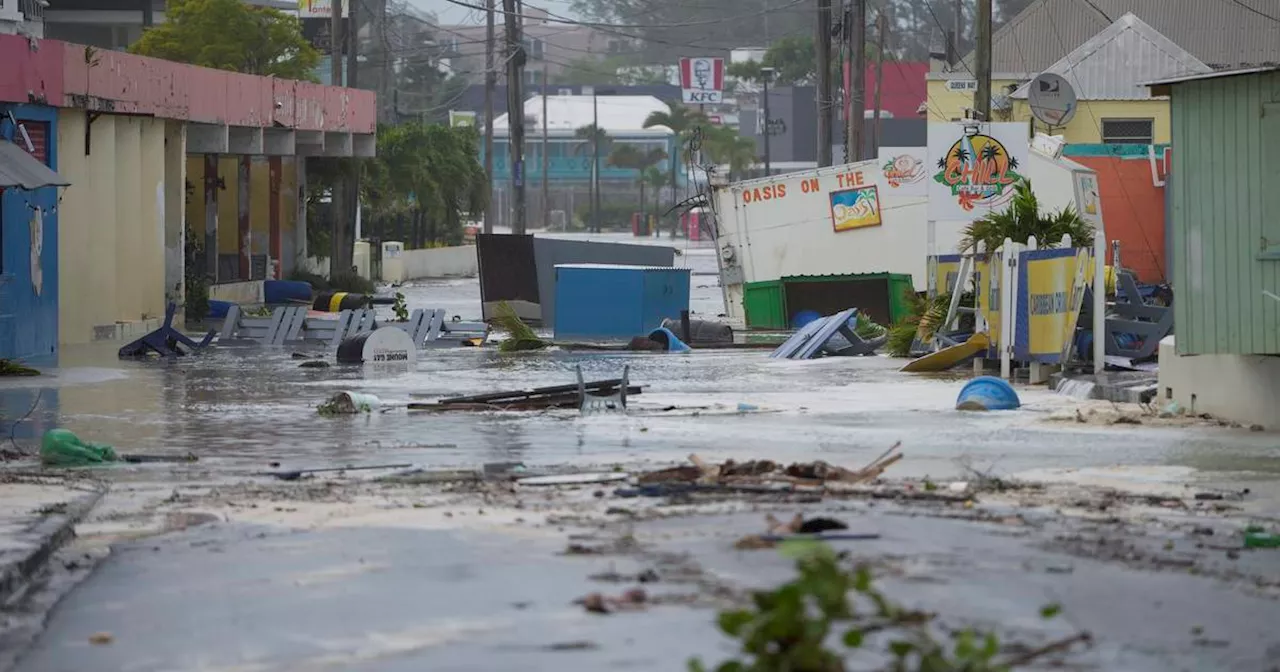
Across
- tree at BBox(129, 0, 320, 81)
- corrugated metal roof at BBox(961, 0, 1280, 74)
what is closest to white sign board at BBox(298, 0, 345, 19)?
tree at BBox(129, 0, 320, 81)

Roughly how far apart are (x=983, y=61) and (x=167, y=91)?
504 inches

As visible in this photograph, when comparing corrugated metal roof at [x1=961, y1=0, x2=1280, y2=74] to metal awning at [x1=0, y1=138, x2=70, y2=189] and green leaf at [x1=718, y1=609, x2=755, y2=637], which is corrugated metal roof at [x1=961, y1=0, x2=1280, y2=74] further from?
green leaf at [x1=718, y1=609, x2=755, y2=637]

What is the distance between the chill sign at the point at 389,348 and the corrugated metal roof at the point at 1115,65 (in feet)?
81.7

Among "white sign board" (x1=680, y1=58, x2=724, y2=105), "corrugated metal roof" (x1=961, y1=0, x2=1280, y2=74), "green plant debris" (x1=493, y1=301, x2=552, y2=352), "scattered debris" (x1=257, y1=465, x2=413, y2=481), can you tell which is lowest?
"scattered debris" (x1=257, y1=465, x2=413, y2=481)

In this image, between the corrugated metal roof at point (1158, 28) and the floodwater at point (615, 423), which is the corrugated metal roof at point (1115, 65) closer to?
the corrugated metal roof at point (1158, 28)

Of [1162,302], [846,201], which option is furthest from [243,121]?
[1162,302]

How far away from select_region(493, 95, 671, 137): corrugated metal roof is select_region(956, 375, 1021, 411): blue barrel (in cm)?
11345

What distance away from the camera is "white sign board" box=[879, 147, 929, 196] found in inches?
1352

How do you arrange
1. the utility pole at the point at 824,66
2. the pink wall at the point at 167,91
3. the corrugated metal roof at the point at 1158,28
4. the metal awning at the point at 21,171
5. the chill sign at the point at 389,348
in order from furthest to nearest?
the corrugated metal roof at the point at 1158,28 → the utility pole at the point at 824,66 → the pink wall at the point at 167,91 → the chill sign at the point at 389,348 → the metal awning at the point at 21,171

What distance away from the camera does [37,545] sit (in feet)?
34.2

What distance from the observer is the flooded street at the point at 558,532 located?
818cm

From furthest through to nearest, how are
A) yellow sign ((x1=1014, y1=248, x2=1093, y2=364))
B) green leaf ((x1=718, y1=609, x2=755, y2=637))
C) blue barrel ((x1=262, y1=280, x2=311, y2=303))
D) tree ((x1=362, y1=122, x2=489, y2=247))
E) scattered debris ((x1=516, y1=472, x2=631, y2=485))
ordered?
tree ((x1=362, y1=122, x2=489, y2=247)) < blue barrel ((x1=262, y1=280, x2=311, y2=303)) < yellow sign ((x1=1014, y1=248, x2=1093, y2=364)) < scattered debris ((x1=516, y1=472, x2=631, y2=485)) < green leaf ((x1=718, y1=609, x2=755, y2=637))

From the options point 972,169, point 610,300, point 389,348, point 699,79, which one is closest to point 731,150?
point 699,79

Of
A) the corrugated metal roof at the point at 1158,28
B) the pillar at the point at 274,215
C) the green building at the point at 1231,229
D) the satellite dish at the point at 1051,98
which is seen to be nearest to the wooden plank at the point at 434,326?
the satellite dish at the point at 1051,98
